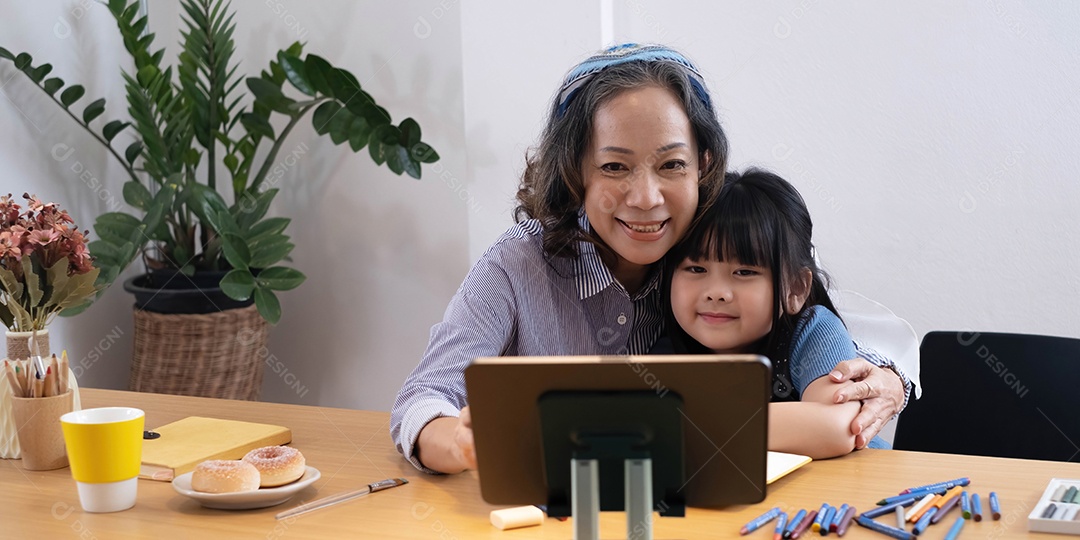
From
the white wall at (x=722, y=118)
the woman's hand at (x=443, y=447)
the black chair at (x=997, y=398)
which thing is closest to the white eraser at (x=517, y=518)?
the woman's hand at (x=443, y=447)

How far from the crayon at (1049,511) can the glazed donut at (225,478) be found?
0.93 meters

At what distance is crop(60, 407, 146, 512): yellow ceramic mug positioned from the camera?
1231 millimetres

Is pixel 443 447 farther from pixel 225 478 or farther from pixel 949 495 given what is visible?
pixel 949 495

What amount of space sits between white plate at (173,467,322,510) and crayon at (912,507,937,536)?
735 mm

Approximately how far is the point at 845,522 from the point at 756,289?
0.63m

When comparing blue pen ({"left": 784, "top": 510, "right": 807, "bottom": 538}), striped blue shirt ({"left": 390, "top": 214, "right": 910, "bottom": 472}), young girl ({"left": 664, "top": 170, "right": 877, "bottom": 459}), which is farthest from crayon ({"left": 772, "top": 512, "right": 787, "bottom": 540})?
striped blue shirt ({"left": 390, "top": 214, "right": 910, "bottom": 472})

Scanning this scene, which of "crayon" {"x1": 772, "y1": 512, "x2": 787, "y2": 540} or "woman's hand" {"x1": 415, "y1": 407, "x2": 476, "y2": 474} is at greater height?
"woman's hand" {"x1": 415, "y1": 407, "x2": 476, "y2": 474}

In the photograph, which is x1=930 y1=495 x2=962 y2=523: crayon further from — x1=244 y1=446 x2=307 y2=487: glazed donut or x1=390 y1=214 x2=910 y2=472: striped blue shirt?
x1=244 y1=446 x2=307 y2=487: glazed donut

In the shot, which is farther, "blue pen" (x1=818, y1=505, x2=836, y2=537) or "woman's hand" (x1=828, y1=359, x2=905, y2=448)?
"woman's hand" (x1=828, y1=359, x2=905, y2=448)

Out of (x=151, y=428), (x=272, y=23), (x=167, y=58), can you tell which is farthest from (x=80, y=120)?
(x=151, y=428)

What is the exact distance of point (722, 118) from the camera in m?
2.96

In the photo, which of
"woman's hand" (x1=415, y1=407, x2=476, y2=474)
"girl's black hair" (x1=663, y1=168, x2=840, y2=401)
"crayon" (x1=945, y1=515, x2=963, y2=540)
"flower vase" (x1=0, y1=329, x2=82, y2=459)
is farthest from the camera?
"girl's black hair" (x1=663, y1=168, x2=840, y2=401)

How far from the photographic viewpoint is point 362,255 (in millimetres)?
3580

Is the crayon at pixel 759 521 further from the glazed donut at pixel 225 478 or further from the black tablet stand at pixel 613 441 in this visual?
the glazed donut at pixel 225 478
